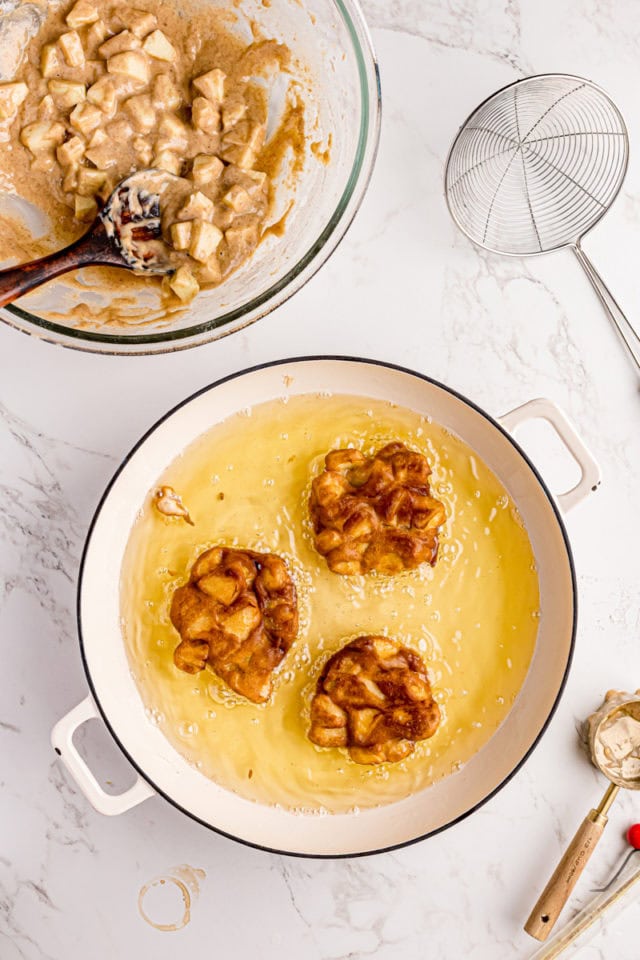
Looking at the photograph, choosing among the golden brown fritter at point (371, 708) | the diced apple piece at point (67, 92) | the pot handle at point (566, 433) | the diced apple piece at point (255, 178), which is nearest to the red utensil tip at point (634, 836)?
the golden brown fritter at point (371, 708)

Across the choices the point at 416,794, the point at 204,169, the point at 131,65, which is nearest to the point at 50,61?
the point at 131,65

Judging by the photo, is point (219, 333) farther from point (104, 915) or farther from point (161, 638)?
point (104, 915)

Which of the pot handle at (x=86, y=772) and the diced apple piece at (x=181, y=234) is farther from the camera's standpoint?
the pot handle at (x=86, y=772)

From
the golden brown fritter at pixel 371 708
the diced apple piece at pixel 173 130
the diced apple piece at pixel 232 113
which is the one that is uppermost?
the diced apple piece at pixel 232 113

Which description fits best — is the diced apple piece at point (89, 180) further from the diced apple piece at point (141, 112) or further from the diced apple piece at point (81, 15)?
the diced apple piece at point (81, 15)

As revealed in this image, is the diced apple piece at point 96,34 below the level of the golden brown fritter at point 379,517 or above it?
above

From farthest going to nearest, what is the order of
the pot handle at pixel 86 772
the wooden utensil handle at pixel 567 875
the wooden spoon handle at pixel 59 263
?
1. the wooden utensil handle at pixel 567 875
2. the pot handle at pixel 86 772
3. the wooden spoon handle at pixel 59 263

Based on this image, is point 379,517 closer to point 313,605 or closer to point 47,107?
point 313,605
